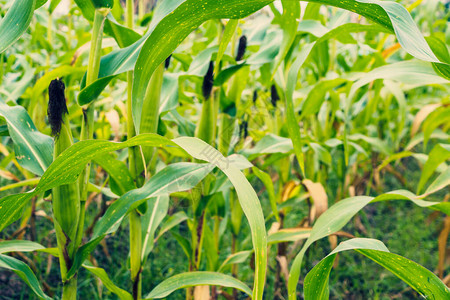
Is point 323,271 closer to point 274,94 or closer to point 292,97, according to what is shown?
point 292,97

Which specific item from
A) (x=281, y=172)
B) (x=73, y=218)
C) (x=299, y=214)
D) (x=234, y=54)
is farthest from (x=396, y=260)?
(x=299, y=214)

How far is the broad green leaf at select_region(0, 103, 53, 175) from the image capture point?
0.57 meters

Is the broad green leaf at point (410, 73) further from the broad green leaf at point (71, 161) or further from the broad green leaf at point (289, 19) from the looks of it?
the broad green leaf at point (71, 161)

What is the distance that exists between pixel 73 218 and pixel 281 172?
0.83 metres

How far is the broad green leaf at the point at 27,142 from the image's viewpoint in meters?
0.57

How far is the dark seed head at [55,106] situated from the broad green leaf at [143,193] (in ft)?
0.53

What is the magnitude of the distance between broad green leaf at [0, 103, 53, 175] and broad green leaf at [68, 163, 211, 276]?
0.14 m

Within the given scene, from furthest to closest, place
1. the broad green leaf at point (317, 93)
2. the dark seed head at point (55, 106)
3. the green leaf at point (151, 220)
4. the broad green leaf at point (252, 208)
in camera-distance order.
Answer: the broad green leaf at point (317, 93), the green leaf at point (151, 220), the dark seed head at point (55, 106), the broad green leaf at point (252, 208)

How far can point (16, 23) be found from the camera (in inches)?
19.0

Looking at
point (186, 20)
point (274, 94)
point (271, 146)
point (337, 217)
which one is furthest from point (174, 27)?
point (274, 94)

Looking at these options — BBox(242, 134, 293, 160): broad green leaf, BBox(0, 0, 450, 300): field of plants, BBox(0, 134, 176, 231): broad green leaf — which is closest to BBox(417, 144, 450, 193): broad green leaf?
BBox(0, 0, 450, 300): field of plants

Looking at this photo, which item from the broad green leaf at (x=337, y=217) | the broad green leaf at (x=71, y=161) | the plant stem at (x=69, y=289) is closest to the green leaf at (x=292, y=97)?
the broad green leaf at (x=337, y=217)

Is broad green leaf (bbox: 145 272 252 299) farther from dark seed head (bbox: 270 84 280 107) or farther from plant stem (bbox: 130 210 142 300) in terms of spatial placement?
dark seed head (bbox: 270 84 280 107)

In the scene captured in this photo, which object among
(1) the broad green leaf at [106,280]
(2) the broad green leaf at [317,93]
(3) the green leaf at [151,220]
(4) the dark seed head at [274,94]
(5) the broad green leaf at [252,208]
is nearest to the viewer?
(5) the broad green leaf at [252,208]
